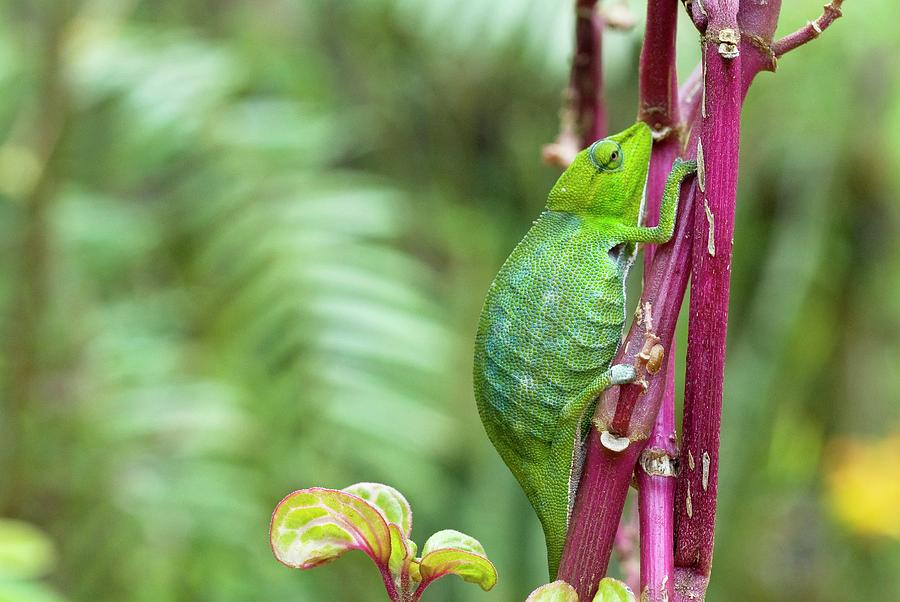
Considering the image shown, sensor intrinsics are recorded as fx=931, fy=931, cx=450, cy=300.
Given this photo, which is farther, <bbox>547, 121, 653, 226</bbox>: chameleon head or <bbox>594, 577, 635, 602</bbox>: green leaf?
<bbox>547, 121, 653, 226</bbox>: chameleon head

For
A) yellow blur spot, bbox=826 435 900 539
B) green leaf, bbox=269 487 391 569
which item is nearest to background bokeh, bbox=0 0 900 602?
yellow blur spot, bbox=826 435 900 539

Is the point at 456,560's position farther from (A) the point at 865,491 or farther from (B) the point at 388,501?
(A) the point at 865,491

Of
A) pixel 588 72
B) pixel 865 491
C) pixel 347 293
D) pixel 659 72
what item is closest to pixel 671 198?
pixel 659 72

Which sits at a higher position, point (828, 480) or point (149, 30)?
point (149, 30)

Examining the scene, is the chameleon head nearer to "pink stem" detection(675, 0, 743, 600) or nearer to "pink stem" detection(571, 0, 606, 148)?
"pink stem" detection(571, 0, 606, 148)

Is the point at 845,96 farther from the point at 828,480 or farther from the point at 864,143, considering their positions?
the point at 828,480

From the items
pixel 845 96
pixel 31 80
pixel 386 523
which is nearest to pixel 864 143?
pixel 845 96

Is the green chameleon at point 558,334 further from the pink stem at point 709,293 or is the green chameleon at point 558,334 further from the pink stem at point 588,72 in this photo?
the pink stem at point 709,293

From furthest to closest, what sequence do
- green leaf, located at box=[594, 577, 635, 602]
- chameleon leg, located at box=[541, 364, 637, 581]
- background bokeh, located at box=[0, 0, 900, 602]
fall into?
background bokeh, located at box=[0, 0, 900, 602] → chameleon leg, located at box=[541, 364, 637, 581] → green leaf, located at box=[594, 577, 635, 602]
